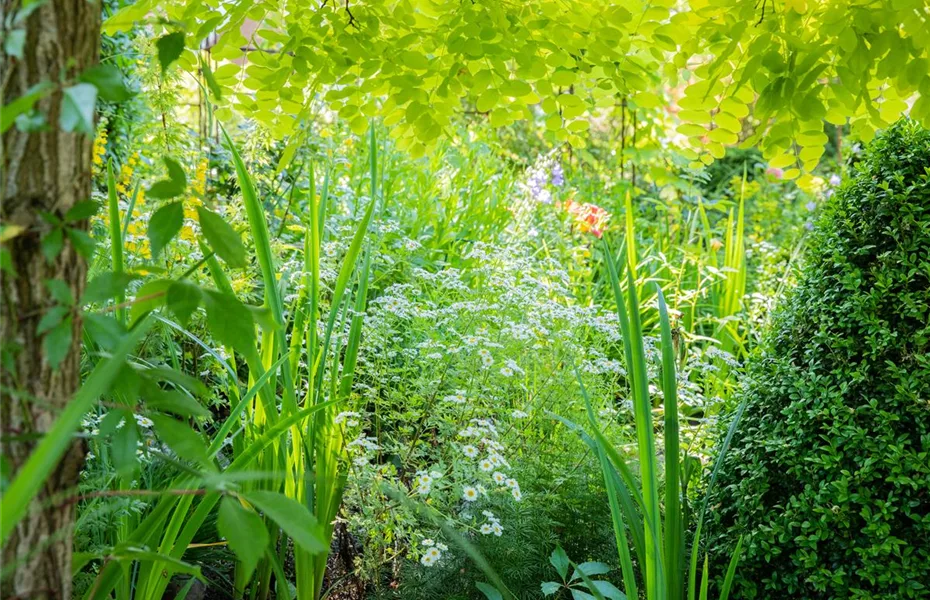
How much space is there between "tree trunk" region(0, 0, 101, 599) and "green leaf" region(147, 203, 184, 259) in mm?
80

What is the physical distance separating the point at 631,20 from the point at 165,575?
1721mm

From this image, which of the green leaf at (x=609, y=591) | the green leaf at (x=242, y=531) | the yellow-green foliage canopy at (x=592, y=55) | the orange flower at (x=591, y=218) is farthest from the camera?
the orange flower at (x=591, y=218)

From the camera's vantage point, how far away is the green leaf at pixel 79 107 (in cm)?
71

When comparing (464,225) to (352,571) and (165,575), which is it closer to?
(352,571)

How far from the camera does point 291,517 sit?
2.83ft

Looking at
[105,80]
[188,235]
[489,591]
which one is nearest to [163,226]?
[105,80]

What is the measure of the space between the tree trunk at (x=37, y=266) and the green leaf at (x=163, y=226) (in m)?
0.08

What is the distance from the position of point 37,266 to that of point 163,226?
5.2 inches

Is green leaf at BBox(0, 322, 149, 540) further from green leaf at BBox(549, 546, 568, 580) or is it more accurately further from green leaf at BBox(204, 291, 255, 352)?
green leaf at BBox(549, 546, 568, 580)

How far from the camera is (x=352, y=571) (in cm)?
245

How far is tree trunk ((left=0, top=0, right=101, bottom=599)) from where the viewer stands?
0.85 m

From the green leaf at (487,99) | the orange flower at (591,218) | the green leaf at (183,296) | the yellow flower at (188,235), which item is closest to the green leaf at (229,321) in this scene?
the green leaf at (183,296)

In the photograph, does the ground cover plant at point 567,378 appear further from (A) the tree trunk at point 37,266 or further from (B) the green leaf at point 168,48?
(B) the green leaf at point 168,48

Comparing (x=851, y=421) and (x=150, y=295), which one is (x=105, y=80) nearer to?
(x=150, y=295)
